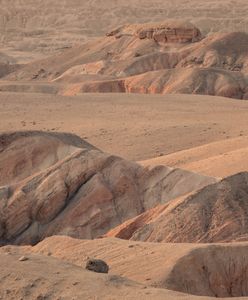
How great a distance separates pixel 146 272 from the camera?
36.6 feet

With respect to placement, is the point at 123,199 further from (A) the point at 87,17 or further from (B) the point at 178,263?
(A) the point at 87,17

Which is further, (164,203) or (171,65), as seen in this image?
(171,65)

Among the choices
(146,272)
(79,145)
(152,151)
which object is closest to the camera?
(146,272)

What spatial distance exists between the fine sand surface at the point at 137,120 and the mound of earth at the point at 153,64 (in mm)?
6664

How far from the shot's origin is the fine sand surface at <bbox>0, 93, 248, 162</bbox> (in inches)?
1111

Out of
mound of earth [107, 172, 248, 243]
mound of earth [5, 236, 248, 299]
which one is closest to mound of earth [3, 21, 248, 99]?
mound of earth [107, 172, 248, 243]

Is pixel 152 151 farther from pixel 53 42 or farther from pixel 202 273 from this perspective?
pixel 53 42

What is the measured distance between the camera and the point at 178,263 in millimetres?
11219

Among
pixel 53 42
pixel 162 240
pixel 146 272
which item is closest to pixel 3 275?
pixel 146 272

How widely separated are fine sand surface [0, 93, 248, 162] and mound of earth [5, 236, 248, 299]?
1079 centimetres

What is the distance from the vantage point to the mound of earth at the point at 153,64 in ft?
156

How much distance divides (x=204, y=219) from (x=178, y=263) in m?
2.22

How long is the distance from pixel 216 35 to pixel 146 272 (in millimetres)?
48277

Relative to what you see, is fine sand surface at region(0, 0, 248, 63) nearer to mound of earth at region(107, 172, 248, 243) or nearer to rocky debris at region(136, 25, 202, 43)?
rocky debris at region(136, 25, 202, 43)
